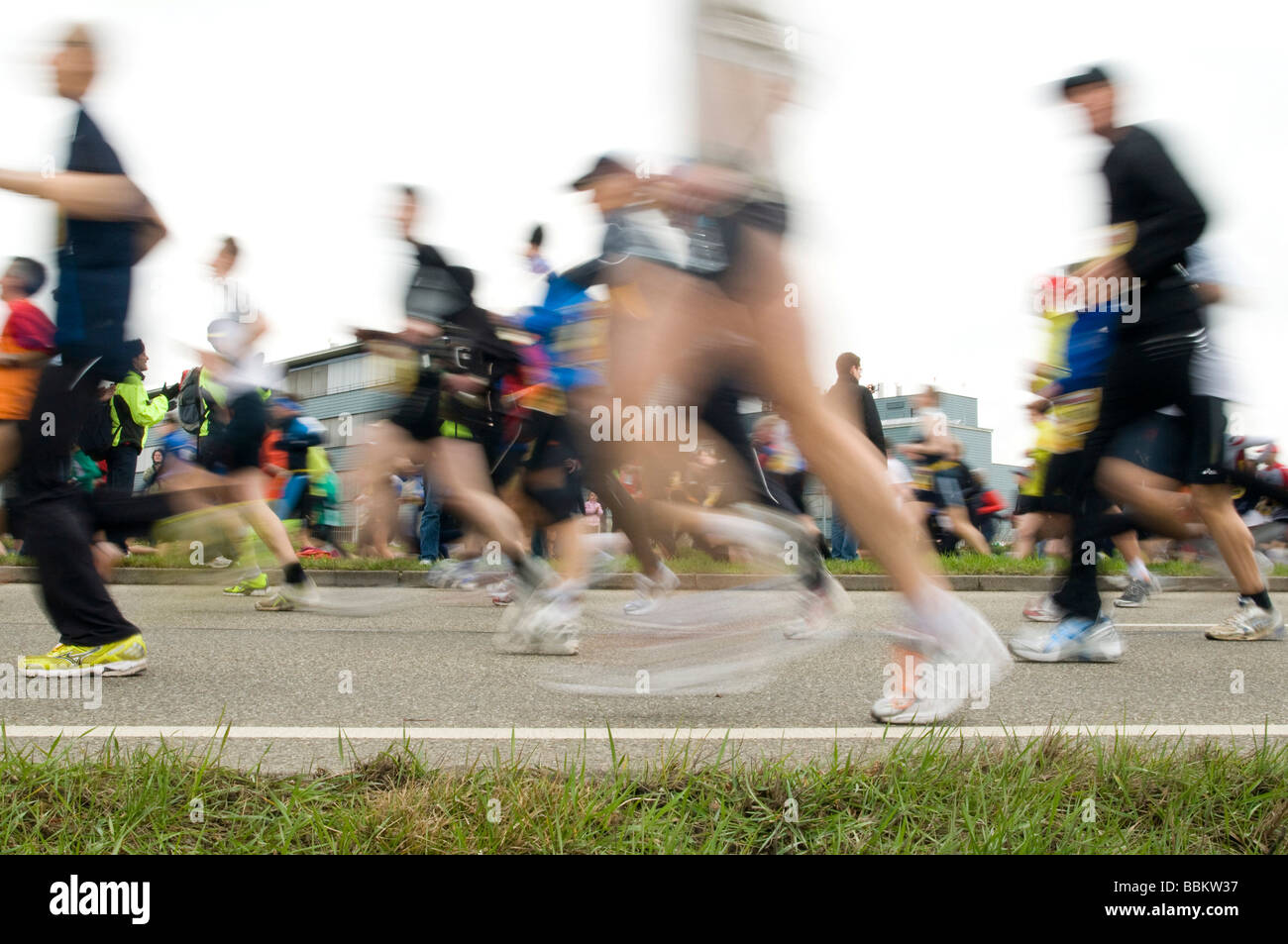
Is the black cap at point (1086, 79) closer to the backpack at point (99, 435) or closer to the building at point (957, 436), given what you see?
the building at point (957, 436)

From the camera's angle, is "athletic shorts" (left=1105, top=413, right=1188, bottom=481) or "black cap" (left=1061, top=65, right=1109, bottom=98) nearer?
"black cap" (left=1061, top=65, right=1109, bottom=98)

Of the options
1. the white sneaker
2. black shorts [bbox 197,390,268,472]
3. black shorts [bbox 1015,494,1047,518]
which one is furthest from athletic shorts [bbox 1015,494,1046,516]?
black shorts [bbox 197,390,268,472]

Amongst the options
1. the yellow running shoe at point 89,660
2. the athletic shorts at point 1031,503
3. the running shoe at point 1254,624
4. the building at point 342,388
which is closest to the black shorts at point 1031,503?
the athletic shorts at point 1031,503

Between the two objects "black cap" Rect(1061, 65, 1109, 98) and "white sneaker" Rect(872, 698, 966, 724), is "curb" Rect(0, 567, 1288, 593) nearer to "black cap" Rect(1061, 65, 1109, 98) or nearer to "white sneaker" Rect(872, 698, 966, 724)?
"black cap" Rect(1061, 65, 1109, 98)

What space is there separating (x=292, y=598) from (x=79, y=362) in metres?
2.92

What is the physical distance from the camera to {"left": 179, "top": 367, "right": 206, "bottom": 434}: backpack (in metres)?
6.37

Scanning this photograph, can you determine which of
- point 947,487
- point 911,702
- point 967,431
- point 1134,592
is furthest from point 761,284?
point 967,431

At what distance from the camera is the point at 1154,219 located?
373 cm

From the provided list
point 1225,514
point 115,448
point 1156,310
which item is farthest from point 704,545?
point 115,448

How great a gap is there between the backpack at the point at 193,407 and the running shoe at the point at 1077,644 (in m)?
4.66

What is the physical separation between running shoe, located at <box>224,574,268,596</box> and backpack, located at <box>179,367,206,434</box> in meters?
1.03

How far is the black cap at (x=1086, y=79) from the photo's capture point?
12.2 ft

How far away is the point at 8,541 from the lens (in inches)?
416
